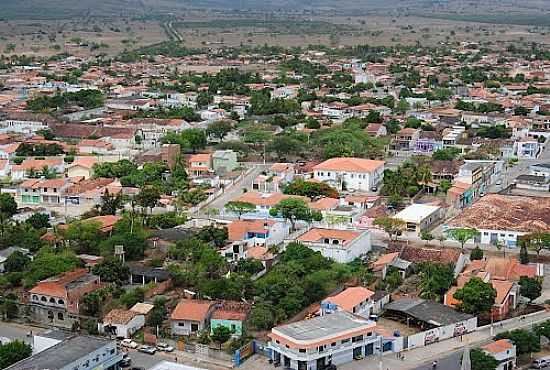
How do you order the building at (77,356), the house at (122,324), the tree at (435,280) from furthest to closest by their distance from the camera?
1. the tree at (435,280)
2. the house at (122,324)
3. the building at (77,356)

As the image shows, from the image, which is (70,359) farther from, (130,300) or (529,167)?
(529,167)

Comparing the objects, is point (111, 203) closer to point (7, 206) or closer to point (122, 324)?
point (7, 206)

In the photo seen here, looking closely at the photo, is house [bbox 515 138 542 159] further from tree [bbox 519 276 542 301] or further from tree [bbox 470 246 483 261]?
tree [bbox 519 276 542 301]

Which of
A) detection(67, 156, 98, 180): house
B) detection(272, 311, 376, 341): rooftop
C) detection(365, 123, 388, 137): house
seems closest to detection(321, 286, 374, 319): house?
detection(272, 311, 376, 341): rooftop

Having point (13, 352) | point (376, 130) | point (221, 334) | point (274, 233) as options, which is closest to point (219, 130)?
point (376, 130)

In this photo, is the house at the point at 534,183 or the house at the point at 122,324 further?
the house at the point at 534,183

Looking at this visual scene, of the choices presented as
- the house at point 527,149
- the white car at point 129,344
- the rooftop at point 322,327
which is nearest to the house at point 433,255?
the rooftop at point 322,327

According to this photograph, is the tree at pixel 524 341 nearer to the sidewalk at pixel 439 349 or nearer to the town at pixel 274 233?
the town at pixel 274 233

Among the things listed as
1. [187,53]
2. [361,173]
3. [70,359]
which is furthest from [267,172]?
[187,53]
